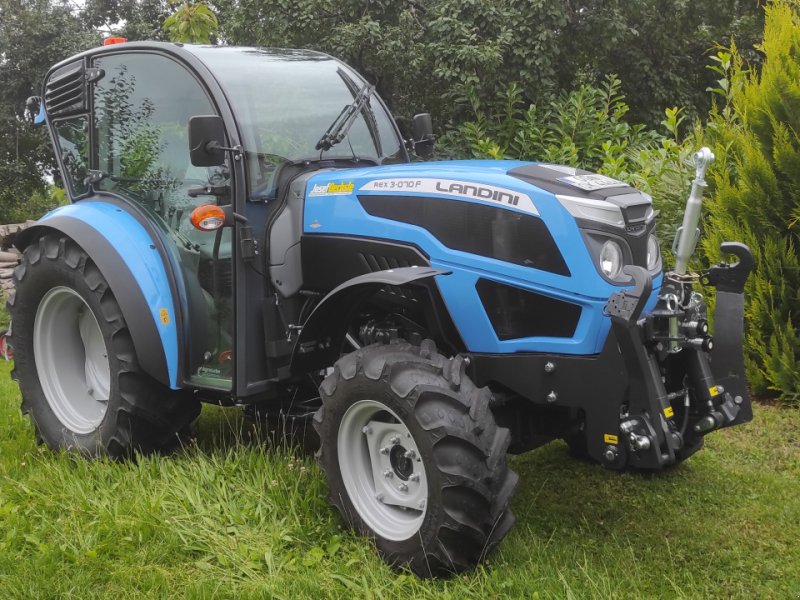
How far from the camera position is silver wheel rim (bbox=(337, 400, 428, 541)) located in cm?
340

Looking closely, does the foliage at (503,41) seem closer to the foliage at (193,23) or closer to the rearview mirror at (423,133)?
the foliage at (193,23)

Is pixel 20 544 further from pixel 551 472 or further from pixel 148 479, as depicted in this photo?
pixel 551 472

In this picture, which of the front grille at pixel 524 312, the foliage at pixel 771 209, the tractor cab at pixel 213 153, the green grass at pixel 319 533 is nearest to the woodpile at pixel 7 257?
the tractor cab at pixel 213 153

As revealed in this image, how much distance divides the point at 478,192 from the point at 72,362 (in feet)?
9.26

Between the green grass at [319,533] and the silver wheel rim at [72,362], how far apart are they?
12.9 inches

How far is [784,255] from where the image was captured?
5.66 metres

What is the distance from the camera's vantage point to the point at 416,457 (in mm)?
3334

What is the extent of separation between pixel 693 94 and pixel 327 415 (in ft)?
37.3

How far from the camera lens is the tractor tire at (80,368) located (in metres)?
4.17

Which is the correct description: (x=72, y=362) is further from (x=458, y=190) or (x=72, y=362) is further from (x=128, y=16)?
→ (x=128, y=16)

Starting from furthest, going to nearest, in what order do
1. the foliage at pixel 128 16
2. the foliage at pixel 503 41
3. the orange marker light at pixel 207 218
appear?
the foliage at pixel 128 16 → the foliage at pixel 503 41 → the orange marker light at pixel 207 218

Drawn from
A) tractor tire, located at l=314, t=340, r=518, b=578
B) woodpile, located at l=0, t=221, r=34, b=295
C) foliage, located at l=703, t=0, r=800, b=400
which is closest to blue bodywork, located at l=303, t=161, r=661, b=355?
tractor tire, located at l=314, t=340, r=518, b=578

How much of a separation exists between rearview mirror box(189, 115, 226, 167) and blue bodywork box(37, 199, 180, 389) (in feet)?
2.49

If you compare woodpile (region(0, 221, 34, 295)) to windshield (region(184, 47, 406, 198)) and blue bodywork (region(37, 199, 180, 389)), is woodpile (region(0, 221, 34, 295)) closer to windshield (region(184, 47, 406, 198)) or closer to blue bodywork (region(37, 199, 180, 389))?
blue bodywork (region(37, 199, 180, 389))
